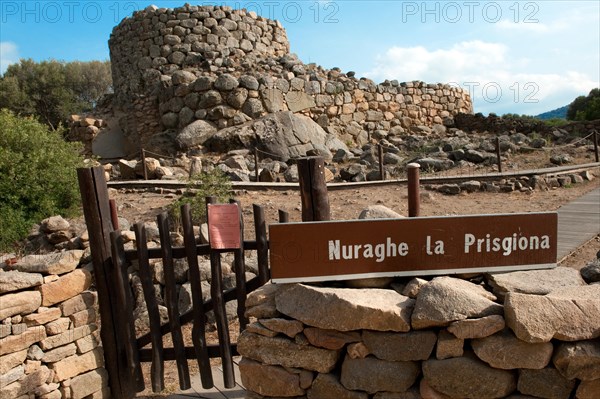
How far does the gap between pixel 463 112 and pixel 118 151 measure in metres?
14.0

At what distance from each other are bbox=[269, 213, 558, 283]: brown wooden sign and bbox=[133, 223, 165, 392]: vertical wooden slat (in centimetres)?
148

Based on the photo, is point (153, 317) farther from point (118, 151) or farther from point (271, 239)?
point (118, 151)

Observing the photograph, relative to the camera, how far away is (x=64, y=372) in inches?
175

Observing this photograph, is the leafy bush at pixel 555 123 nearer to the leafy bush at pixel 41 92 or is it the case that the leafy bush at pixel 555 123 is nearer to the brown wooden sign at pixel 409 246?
the brown wooden sign at pixel 409 246

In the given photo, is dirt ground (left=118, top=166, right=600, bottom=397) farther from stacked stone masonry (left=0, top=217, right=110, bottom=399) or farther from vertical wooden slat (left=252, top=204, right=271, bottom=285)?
stacked stone masonry (left=0, top=217, right=110, bottom=399)

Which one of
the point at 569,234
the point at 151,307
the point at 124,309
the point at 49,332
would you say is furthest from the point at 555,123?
the point at 49,332

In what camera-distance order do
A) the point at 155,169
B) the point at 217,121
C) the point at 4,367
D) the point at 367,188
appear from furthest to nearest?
the point at 217,121 < the point at 155,169 < the point at 367,188 < the point at 4,367

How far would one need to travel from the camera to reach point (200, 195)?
26.5 ft

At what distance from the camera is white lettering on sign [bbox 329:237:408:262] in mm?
3346

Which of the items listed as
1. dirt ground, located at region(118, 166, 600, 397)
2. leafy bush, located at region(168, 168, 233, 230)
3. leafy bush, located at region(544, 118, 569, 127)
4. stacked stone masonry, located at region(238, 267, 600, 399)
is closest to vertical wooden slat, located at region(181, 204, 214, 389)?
stacked stone masonry, located at region(238, 267, 600, 399)

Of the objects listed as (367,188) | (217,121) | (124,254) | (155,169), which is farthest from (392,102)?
(124,254)

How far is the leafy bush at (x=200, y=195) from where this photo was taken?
25.6 ft

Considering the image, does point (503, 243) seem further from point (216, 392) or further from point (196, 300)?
point (216, 392)

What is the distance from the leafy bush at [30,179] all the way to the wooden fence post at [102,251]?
4038 millimetres
